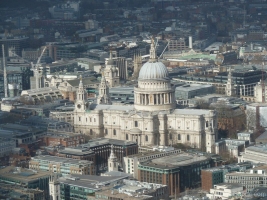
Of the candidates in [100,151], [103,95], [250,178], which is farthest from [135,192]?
[103,95]

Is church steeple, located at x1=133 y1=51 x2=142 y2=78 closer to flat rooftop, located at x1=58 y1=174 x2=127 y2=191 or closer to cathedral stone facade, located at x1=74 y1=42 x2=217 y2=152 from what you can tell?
cathedral stone facade, located at x1=74 y1=42 x2=217 y2=152

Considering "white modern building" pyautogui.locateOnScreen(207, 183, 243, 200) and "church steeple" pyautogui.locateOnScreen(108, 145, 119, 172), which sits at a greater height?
"church steeple" pyautogui.locateOnScreen(108, 145, 119, 172)

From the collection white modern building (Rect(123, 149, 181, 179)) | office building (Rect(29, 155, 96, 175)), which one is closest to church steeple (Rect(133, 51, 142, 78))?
white modern building (Rect(123, 149, 181, 179))

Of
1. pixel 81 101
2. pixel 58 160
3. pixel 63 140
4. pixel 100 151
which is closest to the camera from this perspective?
pixel 58 160

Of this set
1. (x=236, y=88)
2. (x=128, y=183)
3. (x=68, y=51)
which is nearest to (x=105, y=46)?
(x=68, y=51)

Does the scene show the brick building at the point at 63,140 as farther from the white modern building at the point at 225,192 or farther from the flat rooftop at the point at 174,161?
the white modern building at the point at 225,192

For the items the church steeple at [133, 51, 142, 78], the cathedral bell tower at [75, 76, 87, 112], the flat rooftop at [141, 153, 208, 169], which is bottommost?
the flat rooftop at [141, 153, 208, 169]

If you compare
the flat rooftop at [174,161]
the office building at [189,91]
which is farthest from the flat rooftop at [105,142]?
the office building at [189,91]

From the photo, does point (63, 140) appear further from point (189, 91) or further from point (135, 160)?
point (189, 91)
